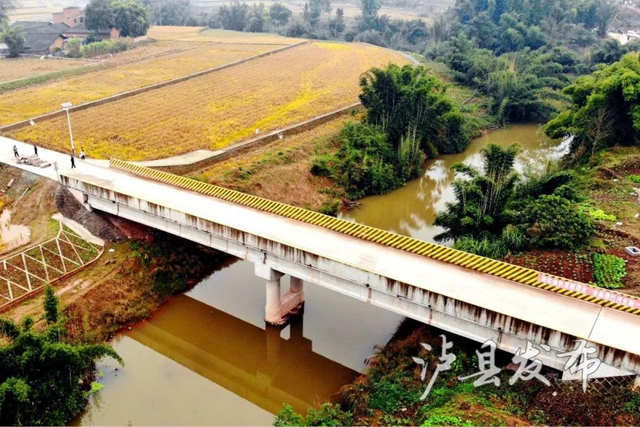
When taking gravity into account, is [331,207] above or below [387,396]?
below

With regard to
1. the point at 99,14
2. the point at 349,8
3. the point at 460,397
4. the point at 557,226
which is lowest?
the point at 460,397

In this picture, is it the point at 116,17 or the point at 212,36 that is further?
the point at 212,36

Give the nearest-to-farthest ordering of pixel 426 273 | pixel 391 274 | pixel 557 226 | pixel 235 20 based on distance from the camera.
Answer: pixel 391 274, pixel 426 273, pixel 557 226, pixel 235 20

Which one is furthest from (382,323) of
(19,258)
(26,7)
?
(26,7)

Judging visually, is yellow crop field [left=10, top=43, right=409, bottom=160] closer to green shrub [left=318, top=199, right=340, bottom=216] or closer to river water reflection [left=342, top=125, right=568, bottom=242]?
green shrub [left=318, top=199, right=340, bottom=216]

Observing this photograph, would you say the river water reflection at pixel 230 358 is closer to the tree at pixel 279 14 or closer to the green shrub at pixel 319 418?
the green shrub at pixel 319 418

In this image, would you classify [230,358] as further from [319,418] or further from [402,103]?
[402,103]

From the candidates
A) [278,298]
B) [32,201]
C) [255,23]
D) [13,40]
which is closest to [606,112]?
[278,298]

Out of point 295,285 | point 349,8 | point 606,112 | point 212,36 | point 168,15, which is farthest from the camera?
point 349,8
